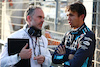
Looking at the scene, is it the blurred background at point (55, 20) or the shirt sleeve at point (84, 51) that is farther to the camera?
the blurred background at point (55, 20)

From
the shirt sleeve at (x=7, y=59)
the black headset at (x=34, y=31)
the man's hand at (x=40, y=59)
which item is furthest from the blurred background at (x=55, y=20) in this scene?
the shirt sleeve at (x=7, y=59)

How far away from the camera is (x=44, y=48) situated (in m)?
2.86

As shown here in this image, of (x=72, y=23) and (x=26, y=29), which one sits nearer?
(x=72, y=23)

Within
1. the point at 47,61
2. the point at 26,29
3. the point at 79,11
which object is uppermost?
the point at 79,11

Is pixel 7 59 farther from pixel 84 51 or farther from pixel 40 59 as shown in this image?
pixel 84 51

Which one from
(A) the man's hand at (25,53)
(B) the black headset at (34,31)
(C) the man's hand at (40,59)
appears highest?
(B) the black headset at (34,31)

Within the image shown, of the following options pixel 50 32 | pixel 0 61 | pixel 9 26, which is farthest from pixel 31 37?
pixel 9 26

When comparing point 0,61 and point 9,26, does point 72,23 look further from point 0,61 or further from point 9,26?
point 9,26

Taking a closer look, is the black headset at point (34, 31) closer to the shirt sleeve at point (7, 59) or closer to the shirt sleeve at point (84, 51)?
the shirt sleeve at point (7, 59)

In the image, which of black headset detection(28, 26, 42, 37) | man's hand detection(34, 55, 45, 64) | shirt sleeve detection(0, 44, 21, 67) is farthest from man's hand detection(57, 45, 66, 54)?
shirt sleeve detection(0, 44, 21, 67)

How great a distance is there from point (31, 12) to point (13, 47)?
1.72 ft

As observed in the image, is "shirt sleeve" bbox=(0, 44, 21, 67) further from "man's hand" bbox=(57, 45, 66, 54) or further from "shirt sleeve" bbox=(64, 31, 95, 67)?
"shirt sleeve" bbox=(64, 31, 95, 67)

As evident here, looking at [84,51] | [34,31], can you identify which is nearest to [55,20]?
[34,31]

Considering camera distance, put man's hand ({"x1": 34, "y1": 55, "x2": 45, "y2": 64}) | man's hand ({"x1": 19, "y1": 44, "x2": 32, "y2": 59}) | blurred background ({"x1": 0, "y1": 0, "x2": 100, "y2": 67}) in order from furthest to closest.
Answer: blurred background ({"x1": 0, "y1": 0, "x2": 100, "y2": 67}) → man's hand ({"x1": 34, "y1": 55, "x2": 45, "y2": 64}) → man's hand ({"x1": 19, "y1": 44, "x2": 32, "y2": 59})
